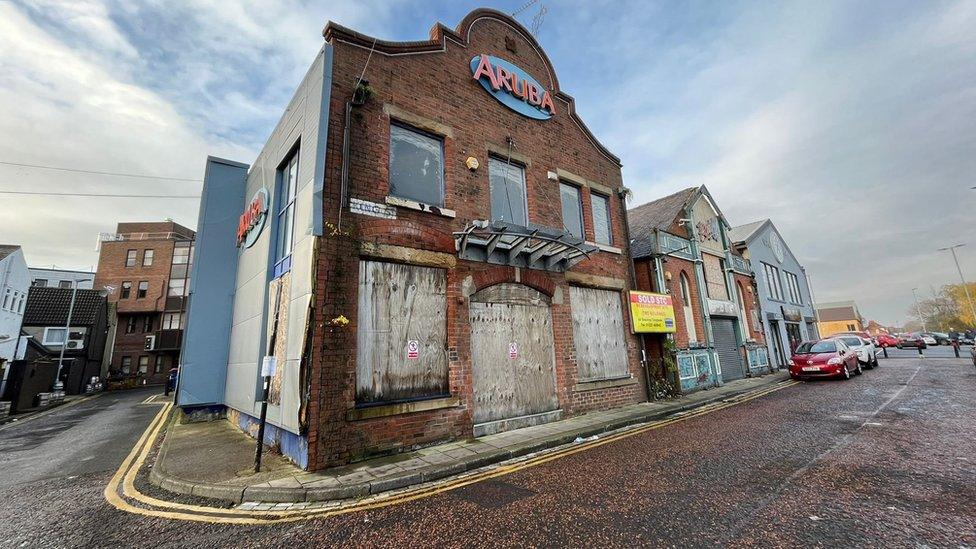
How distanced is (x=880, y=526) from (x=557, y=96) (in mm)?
11790

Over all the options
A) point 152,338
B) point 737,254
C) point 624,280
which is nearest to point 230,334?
point 624,280

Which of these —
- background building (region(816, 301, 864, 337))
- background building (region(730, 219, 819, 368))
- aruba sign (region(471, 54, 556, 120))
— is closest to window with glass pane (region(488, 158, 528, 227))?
aruba sign (region(471, 54, 556, 120))

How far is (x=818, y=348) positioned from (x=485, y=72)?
59.5 ft

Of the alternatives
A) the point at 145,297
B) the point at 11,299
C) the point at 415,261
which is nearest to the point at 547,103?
the point at 415,261

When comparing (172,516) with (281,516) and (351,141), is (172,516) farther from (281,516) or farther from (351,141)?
(351,141)

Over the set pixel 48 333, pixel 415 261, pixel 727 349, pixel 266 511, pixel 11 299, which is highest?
pixel 11 299

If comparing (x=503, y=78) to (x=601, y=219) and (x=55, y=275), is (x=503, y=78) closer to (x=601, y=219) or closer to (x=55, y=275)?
(x=601, y=219)

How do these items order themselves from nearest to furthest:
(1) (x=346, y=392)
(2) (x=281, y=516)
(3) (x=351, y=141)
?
1. (2) (x=281, y=516)
2. (1) (x=346, y=392)
3. (3) (x=351, y=141)

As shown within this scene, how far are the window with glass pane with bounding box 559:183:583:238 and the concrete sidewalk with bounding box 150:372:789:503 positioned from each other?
5.38 metres

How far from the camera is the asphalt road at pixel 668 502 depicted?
3.74 m

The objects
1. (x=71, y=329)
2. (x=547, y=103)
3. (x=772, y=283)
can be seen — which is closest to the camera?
(x=547, y=103)

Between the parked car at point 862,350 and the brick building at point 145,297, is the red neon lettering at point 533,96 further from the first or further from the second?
the brick building at point 145,297

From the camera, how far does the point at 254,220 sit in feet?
34.0

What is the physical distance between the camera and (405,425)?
6.95 m
